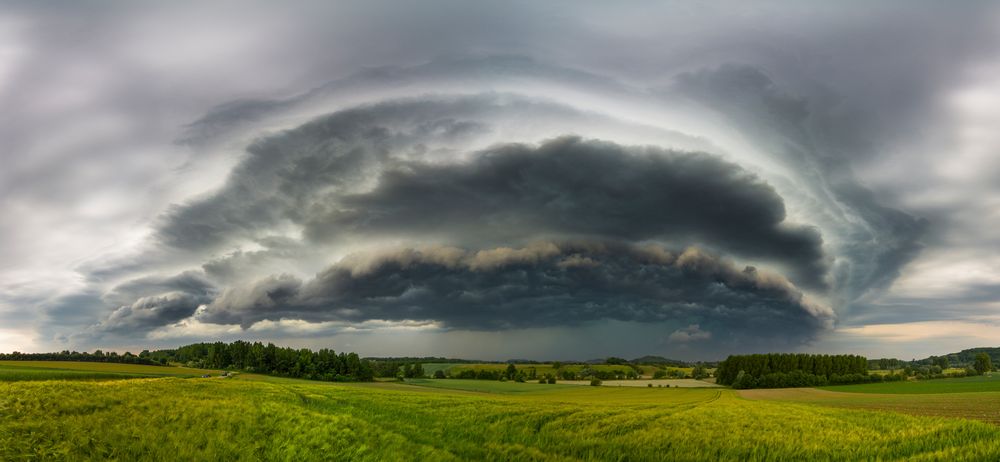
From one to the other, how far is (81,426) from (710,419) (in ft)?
101

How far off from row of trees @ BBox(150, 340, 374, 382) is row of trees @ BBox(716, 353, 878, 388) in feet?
389

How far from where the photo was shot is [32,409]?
773 inches

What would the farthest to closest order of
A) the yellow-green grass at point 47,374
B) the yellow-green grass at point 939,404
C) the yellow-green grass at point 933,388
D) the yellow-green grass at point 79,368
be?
the yellow-green grass at point 933,388
the yellow-green grass at point 79,368
the yellow-green grass at point 47,374
the yellow-green grass at point 939,404

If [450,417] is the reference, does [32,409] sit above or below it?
above

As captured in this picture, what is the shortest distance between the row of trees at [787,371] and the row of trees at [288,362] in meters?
119

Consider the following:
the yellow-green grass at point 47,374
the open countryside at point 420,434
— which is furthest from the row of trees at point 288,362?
the open countryside at point 420,434

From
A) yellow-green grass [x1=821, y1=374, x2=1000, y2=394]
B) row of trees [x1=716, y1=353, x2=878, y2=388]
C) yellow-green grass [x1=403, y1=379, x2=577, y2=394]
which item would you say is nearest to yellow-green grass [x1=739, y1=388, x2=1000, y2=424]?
yellow-green grass [x1=821, y1=374, x2=1000, y2=394]

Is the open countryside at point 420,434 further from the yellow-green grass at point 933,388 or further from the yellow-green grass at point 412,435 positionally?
the yellow-green grass at point 933,388

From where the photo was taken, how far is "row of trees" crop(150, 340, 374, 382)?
524 feet

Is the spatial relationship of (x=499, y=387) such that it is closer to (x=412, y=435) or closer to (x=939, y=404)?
(x=939, y=404)

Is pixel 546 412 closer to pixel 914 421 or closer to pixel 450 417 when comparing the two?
pixel 450 417

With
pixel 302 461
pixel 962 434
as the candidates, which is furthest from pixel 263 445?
pixel 962 434

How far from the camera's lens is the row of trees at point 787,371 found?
151m

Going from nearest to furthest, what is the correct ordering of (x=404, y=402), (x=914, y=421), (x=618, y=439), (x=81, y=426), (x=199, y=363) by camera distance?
(x=81, y=426) → (x=618, y=439) → (x=914, y=421) → (x=404, y=402) → (x=199, y=363)
